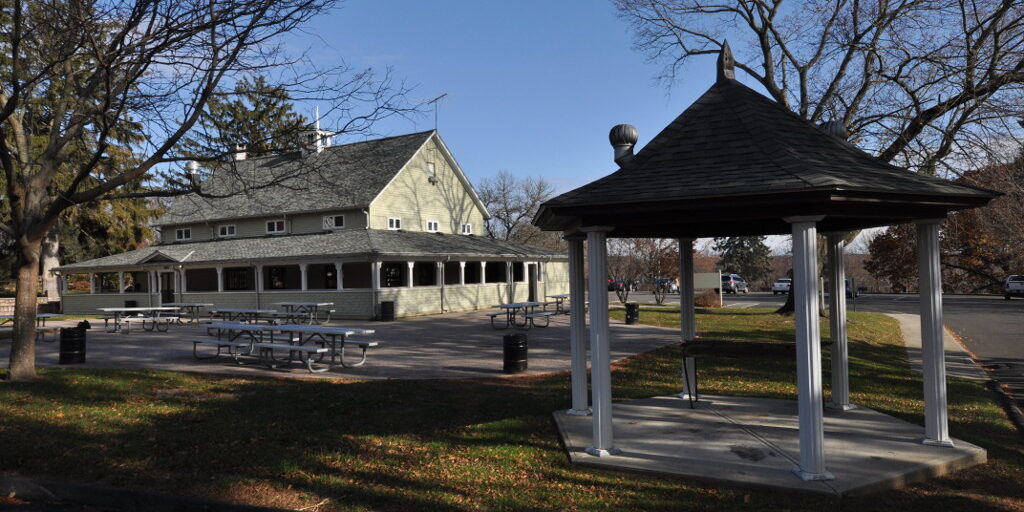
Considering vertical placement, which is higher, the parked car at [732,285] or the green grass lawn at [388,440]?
the parked car at [732,285]

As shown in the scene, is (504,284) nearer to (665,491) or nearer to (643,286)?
(665,491)

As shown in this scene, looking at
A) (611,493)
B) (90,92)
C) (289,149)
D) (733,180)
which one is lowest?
(611,493)

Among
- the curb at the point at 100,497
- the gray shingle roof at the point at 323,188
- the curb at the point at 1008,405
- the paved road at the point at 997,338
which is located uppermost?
the gray shingle roof at the point at 323,188

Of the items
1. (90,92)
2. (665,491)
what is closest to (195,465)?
(665,491)

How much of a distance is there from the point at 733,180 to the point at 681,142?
4.61ft

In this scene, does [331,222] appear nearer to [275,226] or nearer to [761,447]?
[275,226]

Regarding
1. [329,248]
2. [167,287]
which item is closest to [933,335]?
[329,248]

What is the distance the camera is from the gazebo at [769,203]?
5316 millimetres

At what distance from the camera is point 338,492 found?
530cm

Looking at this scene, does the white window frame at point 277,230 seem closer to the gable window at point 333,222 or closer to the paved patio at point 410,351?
the gable window at point 333,222

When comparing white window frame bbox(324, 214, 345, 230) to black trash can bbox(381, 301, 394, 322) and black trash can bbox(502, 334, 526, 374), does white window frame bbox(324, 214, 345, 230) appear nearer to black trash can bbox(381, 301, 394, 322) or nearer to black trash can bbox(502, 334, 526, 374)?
black trash can bbox(381, 301, 394, 322)

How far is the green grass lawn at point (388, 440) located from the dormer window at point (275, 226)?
21831 millimetres

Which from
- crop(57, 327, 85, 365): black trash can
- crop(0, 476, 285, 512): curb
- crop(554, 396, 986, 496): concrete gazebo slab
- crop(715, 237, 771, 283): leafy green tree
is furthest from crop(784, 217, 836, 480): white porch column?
crop(715, 237, 771, 283): leafy green tree

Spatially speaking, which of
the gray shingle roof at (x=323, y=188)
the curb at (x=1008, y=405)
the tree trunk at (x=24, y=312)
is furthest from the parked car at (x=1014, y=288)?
the tree trunk at (x=24, y=312)
